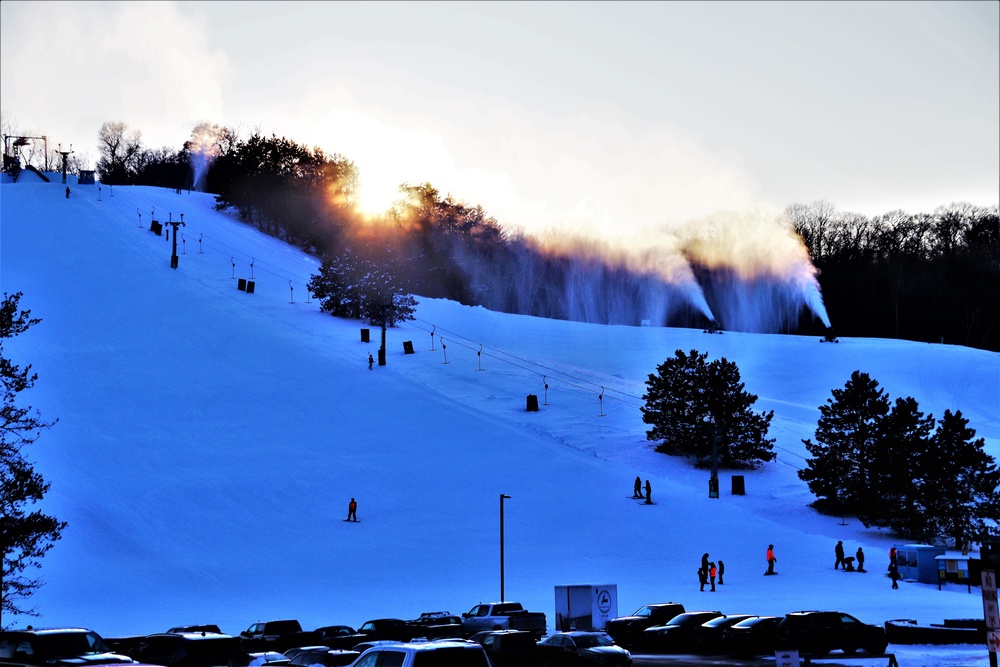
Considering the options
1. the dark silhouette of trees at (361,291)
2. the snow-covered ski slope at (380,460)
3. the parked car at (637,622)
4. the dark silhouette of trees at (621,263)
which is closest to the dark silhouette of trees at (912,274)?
the dark silhouette of trees at (621,263)

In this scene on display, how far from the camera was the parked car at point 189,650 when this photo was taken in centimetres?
2067

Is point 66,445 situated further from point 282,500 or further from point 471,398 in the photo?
point 471,398

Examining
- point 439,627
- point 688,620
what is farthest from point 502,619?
point 688,620

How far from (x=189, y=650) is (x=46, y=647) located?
2.87 meters

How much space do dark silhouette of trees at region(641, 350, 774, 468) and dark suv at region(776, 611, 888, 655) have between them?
86.6ft

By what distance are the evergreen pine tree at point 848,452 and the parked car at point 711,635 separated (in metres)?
19.8

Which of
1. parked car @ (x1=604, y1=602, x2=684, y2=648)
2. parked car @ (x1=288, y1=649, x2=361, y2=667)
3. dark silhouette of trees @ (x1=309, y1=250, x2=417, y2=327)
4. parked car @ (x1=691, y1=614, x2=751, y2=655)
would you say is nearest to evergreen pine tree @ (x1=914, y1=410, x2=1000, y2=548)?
parked car @ (x1=604, y1=602, x2=684, y2=648)

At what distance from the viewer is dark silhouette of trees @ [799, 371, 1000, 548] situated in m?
43.8

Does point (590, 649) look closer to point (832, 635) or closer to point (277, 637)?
point (832, 635)

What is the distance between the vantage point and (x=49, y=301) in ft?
249

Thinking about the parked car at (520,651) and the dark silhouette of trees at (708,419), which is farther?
the dark silhouette of trees at (708,419)

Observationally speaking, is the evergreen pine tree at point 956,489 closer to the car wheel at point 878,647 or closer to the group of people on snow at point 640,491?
the group of people on snow at point 640,491

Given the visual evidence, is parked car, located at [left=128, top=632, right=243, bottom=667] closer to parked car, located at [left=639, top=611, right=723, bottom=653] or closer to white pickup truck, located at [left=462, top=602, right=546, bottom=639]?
white pickup truck, located at [left=462, top=602, right=546, bottom=639]

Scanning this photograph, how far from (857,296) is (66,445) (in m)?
77.3
